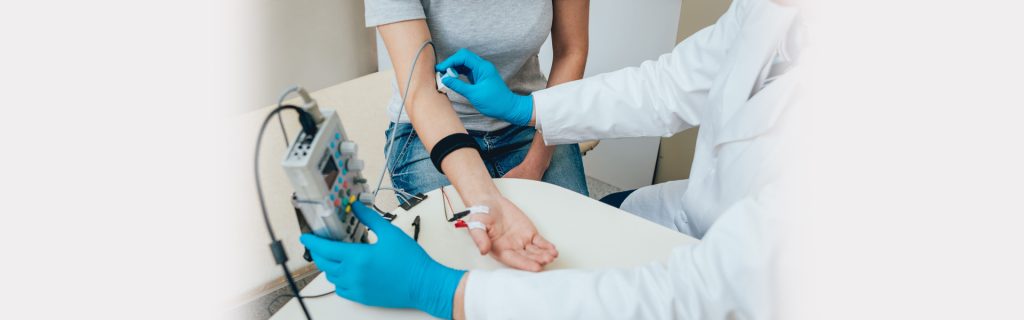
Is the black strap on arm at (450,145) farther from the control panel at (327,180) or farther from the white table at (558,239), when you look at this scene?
the control panel at (327,180)

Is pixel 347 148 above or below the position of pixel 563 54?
below

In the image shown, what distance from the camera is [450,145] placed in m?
1.03

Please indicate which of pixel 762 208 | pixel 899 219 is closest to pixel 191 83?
pixel 762 208

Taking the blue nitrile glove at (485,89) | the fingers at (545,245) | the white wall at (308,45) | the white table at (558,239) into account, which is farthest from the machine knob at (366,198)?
the white wall at (308,45)

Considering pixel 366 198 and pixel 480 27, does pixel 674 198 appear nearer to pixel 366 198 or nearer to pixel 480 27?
pixel 480 27

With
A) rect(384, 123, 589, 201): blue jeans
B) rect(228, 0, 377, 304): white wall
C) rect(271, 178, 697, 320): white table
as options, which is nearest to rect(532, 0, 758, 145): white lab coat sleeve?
rect(384, 123, 589, 201): blue jeans

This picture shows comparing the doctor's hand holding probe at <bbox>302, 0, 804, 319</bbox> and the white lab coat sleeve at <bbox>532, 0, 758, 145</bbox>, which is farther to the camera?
the white lab coat sleeve at <bbox>532, 0, 758, 145</bbox>

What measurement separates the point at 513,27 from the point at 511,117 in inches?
8.2

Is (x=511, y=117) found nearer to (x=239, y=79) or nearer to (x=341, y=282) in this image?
(x=341, y=282)

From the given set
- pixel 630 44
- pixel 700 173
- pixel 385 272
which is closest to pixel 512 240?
pixel 385 272

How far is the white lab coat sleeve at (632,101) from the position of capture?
1.12m

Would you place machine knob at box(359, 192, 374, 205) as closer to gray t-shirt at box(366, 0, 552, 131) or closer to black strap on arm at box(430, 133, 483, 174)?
black strap on arm at box(430, 133, 483, 174)

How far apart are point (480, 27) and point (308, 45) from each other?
3.21ft

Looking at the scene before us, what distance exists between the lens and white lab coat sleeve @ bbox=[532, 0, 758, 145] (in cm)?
112
